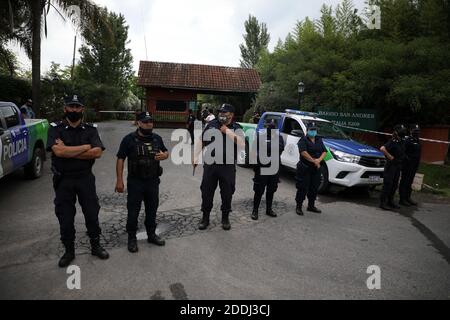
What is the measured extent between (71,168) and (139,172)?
0.76m

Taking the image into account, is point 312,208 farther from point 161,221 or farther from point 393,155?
point 161,221

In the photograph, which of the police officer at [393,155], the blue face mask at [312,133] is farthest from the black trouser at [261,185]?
the police officer at [393,155]

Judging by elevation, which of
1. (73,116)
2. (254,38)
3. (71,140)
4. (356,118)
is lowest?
(71,140)

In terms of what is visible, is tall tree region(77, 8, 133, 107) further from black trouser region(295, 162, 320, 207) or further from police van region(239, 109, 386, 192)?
black trouser region(295, 162, 320, 207)

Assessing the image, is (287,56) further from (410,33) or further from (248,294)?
(248,294)

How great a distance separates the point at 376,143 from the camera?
13156 mm

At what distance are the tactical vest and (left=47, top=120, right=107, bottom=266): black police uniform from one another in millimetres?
454

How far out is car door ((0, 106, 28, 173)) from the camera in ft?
20.2

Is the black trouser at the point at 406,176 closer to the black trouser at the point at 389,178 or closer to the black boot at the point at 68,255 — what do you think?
the black trouser at the point at 389,178

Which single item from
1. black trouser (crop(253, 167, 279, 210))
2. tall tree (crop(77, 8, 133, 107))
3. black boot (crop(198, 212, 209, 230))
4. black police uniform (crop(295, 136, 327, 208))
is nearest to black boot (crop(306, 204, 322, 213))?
black police uniform (crop(295, 136, 327, 208))

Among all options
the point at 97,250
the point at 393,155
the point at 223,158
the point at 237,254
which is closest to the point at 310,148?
the point at 393,155

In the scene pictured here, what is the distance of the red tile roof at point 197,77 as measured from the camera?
23.8 metres

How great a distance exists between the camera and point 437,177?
10.2 meters

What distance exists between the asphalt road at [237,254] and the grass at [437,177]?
254cm
